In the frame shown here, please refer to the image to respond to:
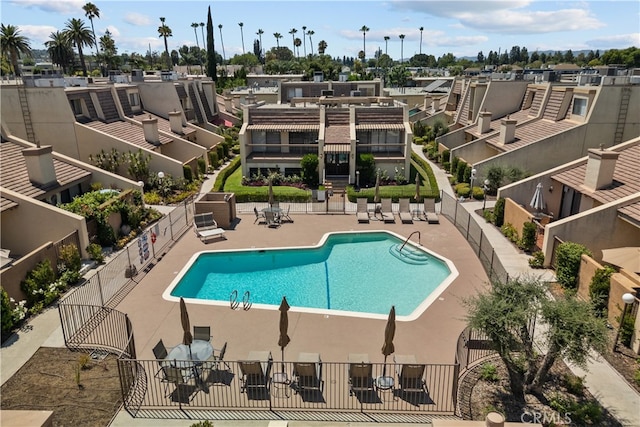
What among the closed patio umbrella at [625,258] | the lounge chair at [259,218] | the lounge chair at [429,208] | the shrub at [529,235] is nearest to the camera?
the closed patio umbrella at [625,258]

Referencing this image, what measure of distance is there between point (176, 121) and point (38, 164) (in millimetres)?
19041

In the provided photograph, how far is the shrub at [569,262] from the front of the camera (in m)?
17.8

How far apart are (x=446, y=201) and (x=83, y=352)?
75.1 ft

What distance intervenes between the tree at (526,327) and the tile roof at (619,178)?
1059 cm

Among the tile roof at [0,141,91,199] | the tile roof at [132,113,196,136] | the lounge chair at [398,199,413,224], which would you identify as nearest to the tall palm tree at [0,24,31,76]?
the tile roof at [132,113,196,136]

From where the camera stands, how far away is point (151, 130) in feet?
113

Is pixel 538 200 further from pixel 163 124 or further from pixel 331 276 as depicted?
pixel 163 124

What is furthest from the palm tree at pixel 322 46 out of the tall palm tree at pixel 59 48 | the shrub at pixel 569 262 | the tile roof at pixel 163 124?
the shrub at pixel 569 262

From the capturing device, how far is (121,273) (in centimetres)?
1928

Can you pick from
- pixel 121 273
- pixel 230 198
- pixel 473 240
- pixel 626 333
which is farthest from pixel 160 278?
pixel 626 333

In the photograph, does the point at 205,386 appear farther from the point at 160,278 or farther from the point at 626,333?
the point at 626,333

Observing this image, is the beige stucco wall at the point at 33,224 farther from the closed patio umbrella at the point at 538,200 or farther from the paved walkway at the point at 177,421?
the closed patio umbrella at the point at 538,200

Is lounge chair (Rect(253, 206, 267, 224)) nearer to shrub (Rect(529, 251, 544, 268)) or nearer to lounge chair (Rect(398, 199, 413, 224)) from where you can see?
lounge chair (Rect(398, 199, 413, 224))

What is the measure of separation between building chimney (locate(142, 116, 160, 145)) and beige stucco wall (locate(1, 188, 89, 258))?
15360 millimetres
